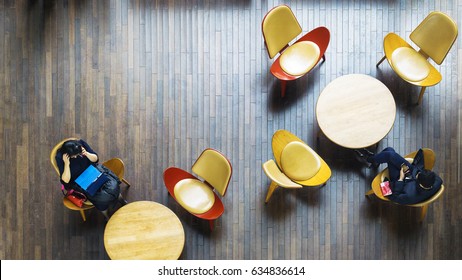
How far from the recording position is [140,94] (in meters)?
5.60

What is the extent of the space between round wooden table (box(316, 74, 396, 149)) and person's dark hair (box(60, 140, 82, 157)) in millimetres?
2594

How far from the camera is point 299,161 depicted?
5.00 metres

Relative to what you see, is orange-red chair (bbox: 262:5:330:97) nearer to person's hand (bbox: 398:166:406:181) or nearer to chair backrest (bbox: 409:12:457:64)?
chair backrest (bbox: 409:12:457:64)

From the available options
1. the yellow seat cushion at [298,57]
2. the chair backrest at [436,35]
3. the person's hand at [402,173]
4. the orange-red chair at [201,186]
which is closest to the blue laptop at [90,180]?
the orange-red chair at [201,186]

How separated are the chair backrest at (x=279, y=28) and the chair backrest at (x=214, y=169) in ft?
4.37

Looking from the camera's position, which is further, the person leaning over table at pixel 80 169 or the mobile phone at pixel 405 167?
the mobile phone at pixel 405 167

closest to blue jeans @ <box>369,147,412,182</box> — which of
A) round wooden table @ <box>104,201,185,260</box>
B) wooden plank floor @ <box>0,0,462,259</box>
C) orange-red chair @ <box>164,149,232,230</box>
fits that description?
wooden plank floor @ <box>0,0,462,259</box>

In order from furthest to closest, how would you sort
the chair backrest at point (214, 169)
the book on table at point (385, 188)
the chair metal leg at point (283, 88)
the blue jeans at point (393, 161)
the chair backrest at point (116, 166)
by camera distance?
the chair metal leg at point (283, 88) → the chair backrest at point (116, 166) → the book on table at point (385, 188) → the blue jeans at point (393, 161) → the chair backrest at point (214, 169)

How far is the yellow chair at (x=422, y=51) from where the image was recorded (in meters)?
4.98

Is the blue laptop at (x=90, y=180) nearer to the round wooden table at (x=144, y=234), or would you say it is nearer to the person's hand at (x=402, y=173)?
the round wooden table at (x=144, y=234)

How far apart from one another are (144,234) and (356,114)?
8.62 feet

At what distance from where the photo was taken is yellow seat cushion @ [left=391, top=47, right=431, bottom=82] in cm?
521

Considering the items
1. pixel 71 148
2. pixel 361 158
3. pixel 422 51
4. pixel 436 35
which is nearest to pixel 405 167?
pixel 361 158
